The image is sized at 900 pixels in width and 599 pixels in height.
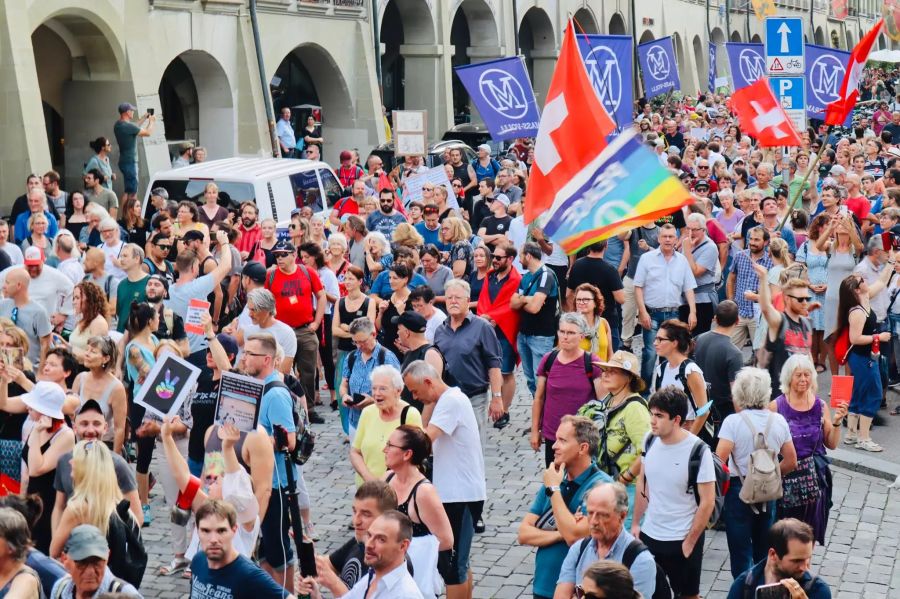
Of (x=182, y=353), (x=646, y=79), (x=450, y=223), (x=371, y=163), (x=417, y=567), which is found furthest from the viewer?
(x=646, y=79)

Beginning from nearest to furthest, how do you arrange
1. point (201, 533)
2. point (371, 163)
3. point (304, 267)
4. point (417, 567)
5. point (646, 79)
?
point (201, 533) < point (417, 567) < point (304, 267) < point (371, 163) < point (646, 79)

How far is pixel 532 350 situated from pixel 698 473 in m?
4.80

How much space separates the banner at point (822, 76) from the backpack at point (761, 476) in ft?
51.3

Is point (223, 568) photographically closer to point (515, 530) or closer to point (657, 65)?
point (515, 530)

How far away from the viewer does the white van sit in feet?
55.1

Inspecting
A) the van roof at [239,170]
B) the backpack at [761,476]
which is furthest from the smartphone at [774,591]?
the van roof at [239,170]

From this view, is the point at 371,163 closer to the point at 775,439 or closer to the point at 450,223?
the point at 450,223

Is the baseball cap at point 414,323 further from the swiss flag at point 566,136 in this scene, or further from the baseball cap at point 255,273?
the baseball cap at point 255,273

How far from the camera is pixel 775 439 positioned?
816 cm

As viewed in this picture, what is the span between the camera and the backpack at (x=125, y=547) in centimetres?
A: 679

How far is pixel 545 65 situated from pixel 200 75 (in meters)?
18.6

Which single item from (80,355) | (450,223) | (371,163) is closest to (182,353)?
(80,355)

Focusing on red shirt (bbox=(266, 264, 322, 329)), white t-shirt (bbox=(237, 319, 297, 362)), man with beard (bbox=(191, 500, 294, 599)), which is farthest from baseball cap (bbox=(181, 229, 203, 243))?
man with beard (bbox=(191, 500, 294, 599))

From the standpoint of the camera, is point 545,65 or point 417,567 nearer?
point 417,567
